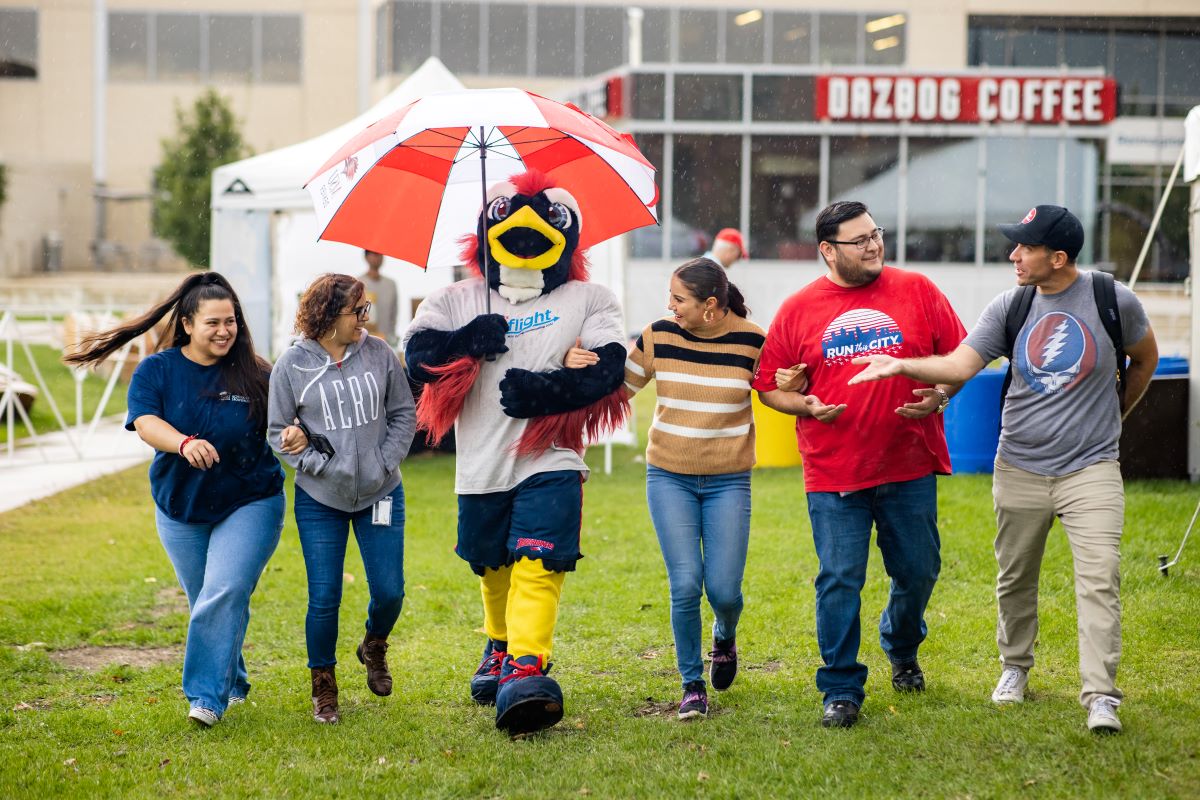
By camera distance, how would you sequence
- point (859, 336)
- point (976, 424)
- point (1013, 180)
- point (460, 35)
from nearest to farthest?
point (859, 336), point (976, 424), point (1013, 180), point (460, 35)

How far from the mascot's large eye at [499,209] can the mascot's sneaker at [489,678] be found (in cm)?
181

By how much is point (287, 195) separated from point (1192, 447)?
8.76 metres

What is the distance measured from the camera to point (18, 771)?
4.70 meters

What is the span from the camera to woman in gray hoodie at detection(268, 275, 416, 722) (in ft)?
17.0

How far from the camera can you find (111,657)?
658 cm

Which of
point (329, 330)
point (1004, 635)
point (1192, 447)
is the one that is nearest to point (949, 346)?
point (1004, 635)

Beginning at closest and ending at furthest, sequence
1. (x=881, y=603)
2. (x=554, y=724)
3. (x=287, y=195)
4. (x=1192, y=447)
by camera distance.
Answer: (x=554, y=724), (x=881, y=603), (x=1192, y=447), (x=287, y=195)

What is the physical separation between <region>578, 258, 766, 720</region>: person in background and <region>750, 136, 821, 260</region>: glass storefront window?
19.5m

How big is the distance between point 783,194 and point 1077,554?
2018 centimetres

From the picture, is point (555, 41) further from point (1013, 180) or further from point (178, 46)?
point (1013, 180)

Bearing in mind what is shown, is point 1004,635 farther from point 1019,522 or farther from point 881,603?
point 881,603

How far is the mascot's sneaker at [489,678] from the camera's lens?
18.2ft

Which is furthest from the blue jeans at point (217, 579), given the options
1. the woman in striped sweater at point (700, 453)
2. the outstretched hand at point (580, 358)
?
the woman in striped sweater at point (700, 453)

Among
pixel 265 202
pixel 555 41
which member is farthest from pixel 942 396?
pixel 555 41
